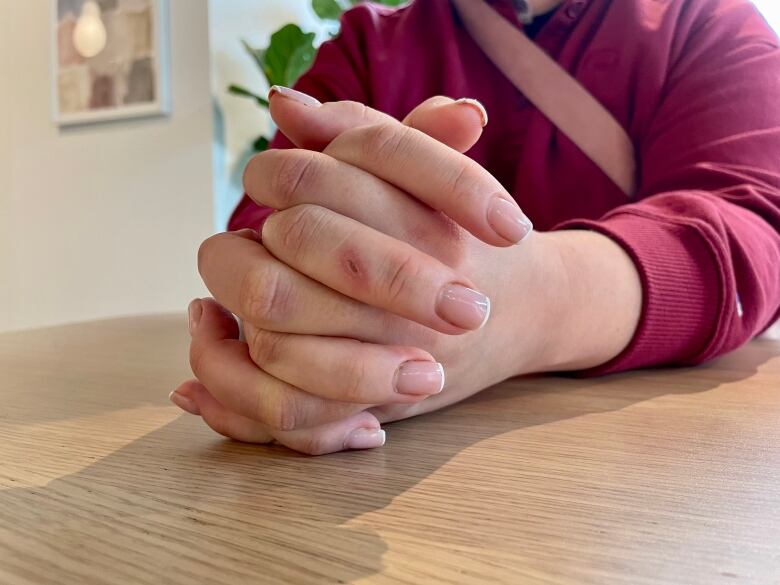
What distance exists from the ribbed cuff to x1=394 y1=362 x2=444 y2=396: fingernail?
0.71 feet

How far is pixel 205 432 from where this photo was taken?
353 mm

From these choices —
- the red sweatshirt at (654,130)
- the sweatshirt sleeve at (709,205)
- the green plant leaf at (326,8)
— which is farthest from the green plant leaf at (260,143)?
the sweatshirt sleeve at (709,205)

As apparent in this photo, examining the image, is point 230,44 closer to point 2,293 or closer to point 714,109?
point 2,293

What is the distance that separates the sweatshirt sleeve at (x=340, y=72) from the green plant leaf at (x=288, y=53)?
2.73 ft

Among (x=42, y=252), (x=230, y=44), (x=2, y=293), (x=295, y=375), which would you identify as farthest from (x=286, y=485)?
(x=2, y=293)

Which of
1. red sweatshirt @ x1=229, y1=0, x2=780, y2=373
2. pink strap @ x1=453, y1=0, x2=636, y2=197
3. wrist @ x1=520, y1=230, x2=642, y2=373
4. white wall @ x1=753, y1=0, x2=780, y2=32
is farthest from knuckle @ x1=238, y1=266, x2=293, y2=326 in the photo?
white wall @ x1=753, y1=0, x2=780, y2=32

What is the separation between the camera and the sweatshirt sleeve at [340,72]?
2.78 ft

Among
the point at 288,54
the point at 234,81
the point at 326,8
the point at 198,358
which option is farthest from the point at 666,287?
the point at 234,81

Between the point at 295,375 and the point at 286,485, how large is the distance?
0.05 m

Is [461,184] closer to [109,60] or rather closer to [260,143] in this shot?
[260,143]

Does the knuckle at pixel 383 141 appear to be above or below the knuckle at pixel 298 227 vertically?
above

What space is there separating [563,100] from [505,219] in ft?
1.56

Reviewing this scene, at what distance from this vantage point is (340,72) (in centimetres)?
85

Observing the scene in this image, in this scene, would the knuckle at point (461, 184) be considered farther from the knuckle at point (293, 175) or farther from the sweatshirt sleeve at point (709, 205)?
the sweatshirt sleeve at point (709, 205)
